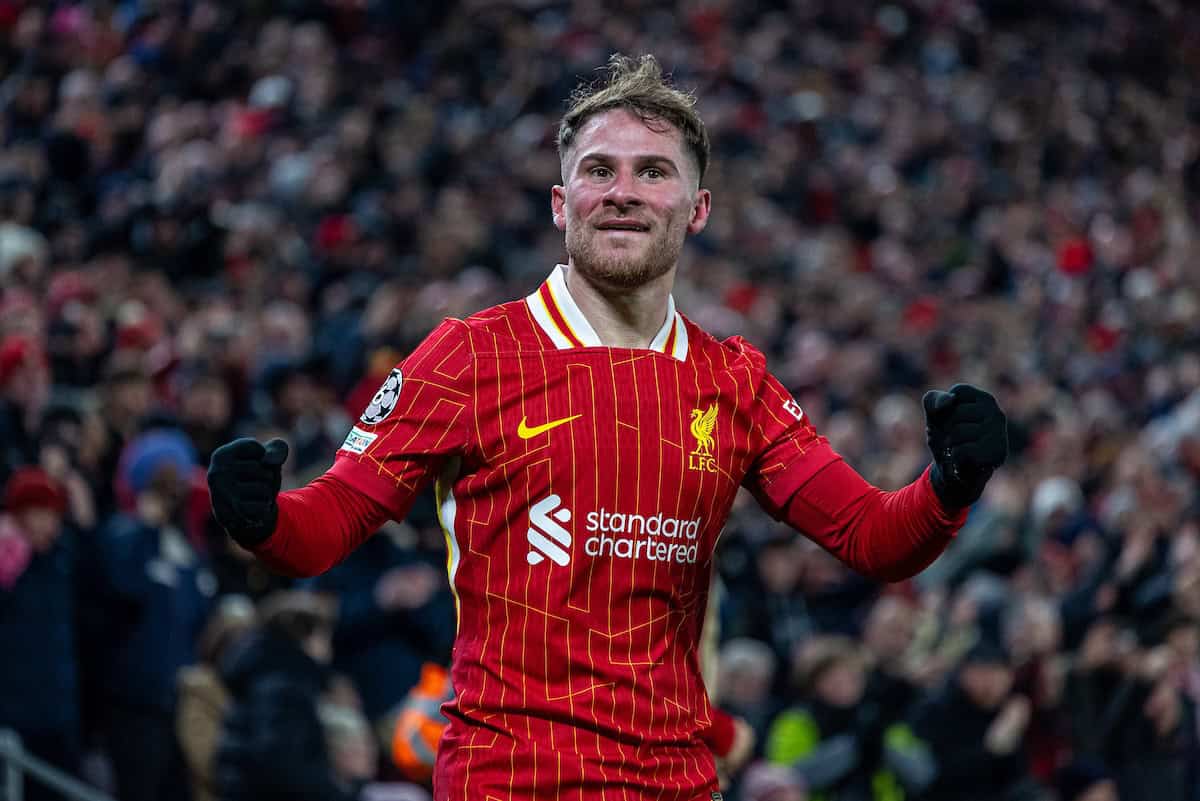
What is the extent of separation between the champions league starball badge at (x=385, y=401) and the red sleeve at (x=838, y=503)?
2.42 ft

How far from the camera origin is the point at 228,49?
15.7 meters

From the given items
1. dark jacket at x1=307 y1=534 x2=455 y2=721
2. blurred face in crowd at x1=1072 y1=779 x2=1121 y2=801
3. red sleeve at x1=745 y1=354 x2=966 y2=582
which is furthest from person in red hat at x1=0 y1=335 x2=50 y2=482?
blurred face in crowd at x1=1072 y1=779 x2=1121 y2=801

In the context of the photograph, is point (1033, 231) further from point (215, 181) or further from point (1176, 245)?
point (215, 181)

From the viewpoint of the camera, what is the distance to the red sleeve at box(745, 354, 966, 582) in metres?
3.57

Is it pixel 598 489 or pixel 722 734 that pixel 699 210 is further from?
pixel 722 734

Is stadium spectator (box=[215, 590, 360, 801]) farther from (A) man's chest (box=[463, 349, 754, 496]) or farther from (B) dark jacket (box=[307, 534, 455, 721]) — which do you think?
(A) man's chest (box=[463, 349, 754, 496])

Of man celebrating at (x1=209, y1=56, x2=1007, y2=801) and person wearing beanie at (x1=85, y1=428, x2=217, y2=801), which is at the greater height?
man celebrating at (x1=209, y1=56, x2=1007, y2=801)

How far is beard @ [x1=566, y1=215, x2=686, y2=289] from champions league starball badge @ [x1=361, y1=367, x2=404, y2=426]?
439mm

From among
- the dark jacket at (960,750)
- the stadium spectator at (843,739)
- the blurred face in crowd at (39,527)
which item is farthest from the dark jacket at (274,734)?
the dark jacket at (960,750)

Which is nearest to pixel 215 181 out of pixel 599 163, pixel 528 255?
pixel 528 255

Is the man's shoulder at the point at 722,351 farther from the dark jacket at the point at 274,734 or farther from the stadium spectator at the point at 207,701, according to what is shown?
the stadium spectator at the point at 207,701

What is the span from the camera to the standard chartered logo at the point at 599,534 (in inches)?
139

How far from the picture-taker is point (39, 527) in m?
7.07

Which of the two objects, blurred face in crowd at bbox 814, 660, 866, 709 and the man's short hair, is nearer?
the man's short hair
